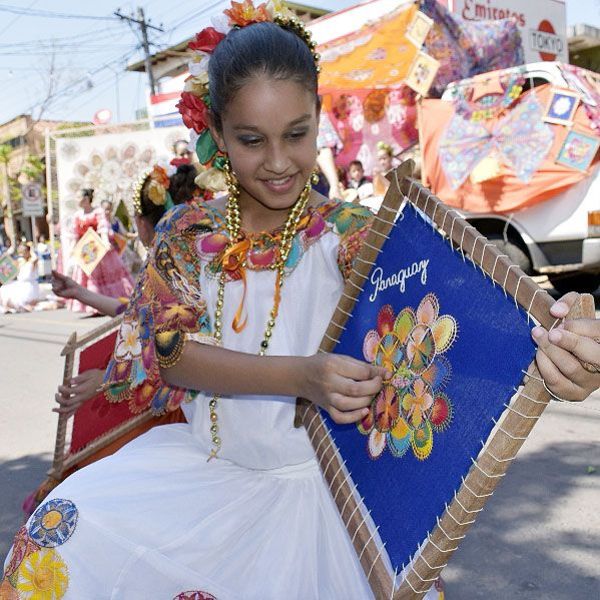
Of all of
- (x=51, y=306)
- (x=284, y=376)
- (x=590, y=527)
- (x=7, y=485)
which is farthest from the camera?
(x=51, y=306)

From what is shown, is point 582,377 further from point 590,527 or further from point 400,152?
point 400,152

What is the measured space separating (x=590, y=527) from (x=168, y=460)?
2.01 meters

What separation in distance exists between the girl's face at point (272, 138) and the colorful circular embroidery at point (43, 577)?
89 cm

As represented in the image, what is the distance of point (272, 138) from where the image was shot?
1710 mm

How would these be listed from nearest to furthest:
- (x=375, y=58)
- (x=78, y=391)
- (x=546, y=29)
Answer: (x=78, y=391), (x=375, y=58), (x=546, y=29)

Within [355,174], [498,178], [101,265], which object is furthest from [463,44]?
[101,265]

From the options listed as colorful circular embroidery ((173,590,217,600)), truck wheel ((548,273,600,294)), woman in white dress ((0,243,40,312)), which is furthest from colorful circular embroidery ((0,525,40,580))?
woman in white dress ((0,243,40,312))

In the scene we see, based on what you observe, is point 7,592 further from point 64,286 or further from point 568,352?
point 64,286

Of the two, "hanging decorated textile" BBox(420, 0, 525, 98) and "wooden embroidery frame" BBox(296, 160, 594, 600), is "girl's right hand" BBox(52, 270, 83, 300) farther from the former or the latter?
"hanging decorated textile" BBox(420, 0, 525, 98)

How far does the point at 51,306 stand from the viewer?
→ 47.1 ft

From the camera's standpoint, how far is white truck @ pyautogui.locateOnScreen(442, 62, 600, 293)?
7.03 m

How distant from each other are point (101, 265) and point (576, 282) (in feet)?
20.6

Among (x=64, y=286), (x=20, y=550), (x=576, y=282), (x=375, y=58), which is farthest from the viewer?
(x=375, y=58)

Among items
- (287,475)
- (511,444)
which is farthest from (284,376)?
(511,444)
